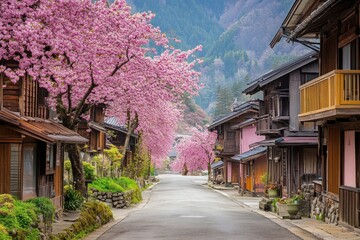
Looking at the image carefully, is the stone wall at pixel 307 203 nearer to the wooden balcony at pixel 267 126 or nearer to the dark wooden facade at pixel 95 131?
the wooden balcony at pixel 267 126

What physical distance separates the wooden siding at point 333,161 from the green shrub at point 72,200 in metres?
10.3

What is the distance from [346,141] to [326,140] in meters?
3.60

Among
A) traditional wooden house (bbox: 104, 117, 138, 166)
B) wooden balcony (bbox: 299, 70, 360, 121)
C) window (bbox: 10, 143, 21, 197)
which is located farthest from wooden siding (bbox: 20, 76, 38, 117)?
traditional wooden house (bbox: 104, 117, 138, 166)

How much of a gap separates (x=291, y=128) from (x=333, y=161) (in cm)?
1278

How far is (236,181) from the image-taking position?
71.1 metres

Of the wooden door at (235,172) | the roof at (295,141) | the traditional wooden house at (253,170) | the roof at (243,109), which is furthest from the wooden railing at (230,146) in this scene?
the roof at (295,141)

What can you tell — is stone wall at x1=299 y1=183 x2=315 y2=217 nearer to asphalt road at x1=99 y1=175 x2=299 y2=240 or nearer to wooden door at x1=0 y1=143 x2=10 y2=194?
asphalt road at x1=99 y1=175 x2=299 y2=240

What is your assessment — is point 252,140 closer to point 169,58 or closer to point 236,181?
point 236,181

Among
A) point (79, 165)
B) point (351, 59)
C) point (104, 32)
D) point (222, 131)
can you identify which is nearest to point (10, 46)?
point (104, 32)

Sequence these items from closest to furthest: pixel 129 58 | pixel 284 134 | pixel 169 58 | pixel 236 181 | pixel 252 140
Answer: pixel 129 58 < pixel 169 58 < pixel 284 134 < pixel 252 140 < pixel 236 181

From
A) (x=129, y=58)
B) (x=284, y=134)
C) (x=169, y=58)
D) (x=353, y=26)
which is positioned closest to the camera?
(x=353, y=26)

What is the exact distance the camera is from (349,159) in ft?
77.0

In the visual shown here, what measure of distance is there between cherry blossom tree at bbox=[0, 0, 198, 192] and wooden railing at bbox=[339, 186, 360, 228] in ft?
30.7

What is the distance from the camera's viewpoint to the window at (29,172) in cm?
2011
